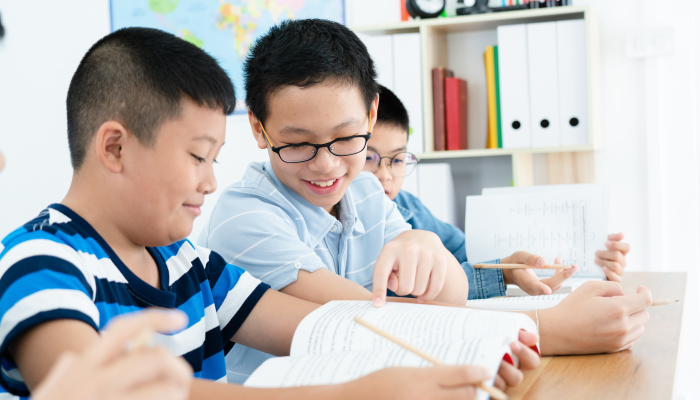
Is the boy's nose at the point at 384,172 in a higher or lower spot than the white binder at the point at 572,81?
lower

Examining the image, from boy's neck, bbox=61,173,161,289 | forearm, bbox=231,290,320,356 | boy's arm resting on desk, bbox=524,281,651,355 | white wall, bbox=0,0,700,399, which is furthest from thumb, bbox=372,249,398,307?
white wall, bbox=0,0,700,399

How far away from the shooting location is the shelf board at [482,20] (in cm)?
211

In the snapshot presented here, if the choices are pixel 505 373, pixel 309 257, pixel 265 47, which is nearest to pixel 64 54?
pixel 265 47

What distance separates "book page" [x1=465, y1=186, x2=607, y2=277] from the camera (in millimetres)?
1389

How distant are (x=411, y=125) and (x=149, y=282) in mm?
1648

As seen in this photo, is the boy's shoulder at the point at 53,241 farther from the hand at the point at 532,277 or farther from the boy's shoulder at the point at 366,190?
the hand at the point at 532,277

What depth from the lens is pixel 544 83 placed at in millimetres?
2131

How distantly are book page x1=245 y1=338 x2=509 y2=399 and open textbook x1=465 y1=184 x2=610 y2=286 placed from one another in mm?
875

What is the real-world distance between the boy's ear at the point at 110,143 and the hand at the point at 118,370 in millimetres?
396

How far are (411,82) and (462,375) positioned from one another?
6.27 ft

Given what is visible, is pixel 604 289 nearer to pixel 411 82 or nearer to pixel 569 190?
pixel 569 190

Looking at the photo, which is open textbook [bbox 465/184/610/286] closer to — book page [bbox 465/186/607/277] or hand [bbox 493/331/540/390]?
book page [bbox 465/186/607/277]

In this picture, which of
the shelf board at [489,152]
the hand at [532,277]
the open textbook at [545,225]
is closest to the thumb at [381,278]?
the hand at [532,277]

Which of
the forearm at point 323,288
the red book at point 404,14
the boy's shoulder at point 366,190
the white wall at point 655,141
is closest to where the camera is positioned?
the forearm at point 323,288
